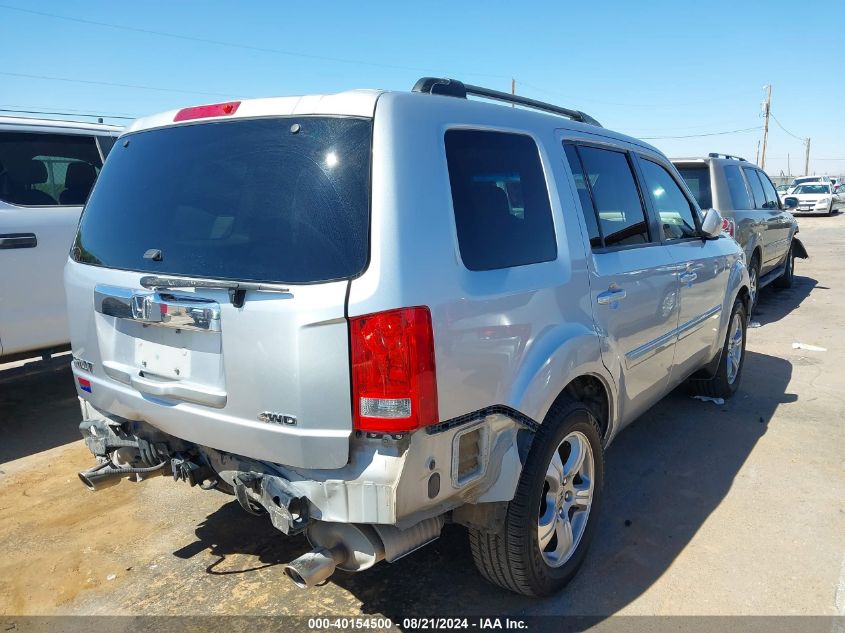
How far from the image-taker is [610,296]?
3121 millimetres

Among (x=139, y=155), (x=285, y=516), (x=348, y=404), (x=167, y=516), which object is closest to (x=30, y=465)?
(x=167, y=516)

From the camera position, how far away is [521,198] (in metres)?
2.78

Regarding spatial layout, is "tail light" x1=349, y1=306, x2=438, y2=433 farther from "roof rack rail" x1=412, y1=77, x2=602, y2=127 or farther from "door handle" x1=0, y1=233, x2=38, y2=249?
"door handle" x1=0, y1=233, x2=38, y2=249

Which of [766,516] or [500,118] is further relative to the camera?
[766,516]

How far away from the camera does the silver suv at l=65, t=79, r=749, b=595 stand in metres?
2.08

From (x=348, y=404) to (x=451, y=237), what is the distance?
67 cm

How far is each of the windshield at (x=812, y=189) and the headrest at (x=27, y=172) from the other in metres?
34.1

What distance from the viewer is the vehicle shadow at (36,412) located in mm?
4707

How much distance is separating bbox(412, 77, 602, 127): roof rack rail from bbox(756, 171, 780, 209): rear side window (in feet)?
22.3

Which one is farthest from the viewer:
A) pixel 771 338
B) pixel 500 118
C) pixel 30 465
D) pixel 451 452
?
pixel 771 338

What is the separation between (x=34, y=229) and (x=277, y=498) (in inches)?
143

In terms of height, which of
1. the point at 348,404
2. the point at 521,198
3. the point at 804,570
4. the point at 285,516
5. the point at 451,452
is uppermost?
the point at 521,198

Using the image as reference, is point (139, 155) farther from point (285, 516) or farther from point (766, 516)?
point (766, 516)

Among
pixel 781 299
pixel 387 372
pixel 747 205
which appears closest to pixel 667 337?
pixel 387 372
